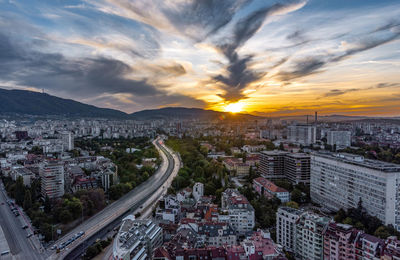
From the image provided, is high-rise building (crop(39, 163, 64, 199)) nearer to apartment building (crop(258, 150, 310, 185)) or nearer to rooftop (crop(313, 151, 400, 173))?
apartment building (crop(258, 150, 310, 185))

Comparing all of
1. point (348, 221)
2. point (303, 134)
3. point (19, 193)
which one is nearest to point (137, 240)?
point (348, 221)

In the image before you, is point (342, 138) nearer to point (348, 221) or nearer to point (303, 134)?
point (303, 134)

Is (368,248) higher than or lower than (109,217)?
higher

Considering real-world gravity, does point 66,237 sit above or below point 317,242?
below

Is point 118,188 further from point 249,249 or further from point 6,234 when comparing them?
point 249,249

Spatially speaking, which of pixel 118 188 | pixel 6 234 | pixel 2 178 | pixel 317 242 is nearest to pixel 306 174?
pixel 317 242

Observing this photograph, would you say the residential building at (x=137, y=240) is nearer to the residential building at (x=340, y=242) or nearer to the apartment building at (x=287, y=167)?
the residential building at (x=340, y=242)
